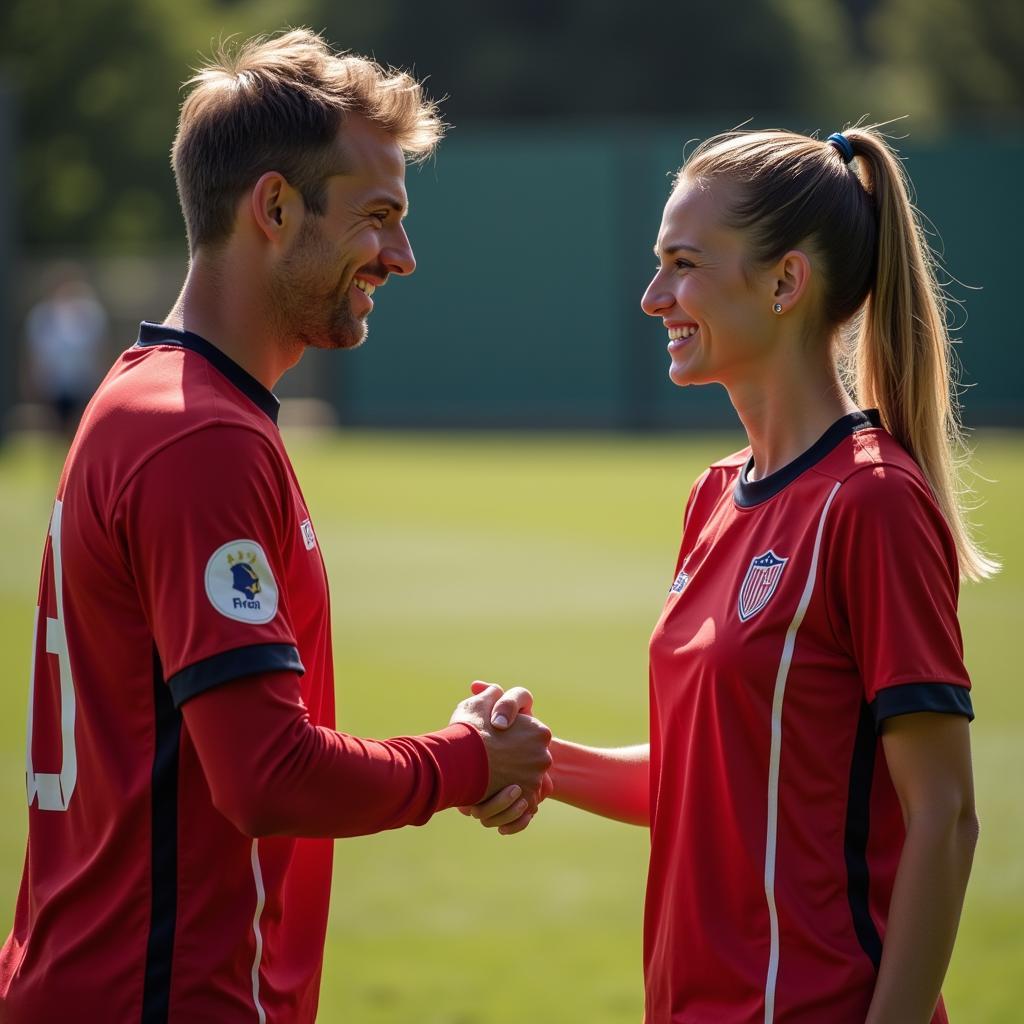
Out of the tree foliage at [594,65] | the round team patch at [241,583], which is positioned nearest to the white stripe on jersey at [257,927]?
the round team patch at [241,583]

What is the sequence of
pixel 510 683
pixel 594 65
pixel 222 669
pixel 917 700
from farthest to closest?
pixel 594 65, pixel 510 683, pixel 917 700, pixel 222 669

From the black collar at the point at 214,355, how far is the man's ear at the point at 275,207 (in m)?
0.23

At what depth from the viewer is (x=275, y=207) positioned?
2.91 meters

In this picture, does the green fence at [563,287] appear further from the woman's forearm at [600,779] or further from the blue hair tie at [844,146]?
the blue hair tie at [844,146]

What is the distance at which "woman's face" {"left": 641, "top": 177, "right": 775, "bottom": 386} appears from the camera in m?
3.15

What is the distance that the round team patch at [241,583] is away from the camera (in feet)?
8.38

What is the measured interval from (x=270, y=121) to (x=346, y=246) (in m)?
0.27

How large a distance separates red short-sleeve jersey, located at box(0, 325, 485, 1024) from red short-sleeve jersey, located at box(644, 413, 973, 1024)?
1.87 ft

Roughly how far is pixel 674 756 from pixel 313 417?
107ft

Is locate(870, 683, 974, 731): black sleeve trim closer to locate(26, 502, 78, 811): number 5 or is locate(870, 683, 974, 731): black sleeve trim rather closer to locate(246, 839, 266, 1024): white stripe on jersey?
locate(246, 839, 266, 1024): white stripe on jersey

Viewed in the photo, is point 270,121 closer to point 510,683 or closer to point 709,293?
point 709,293

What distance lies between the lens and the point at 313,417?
35.4 metres

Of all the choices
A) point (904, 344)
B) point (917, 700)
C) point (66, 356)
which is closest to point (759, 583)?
point (917, 700)

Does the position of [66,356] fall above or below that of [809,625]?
below
